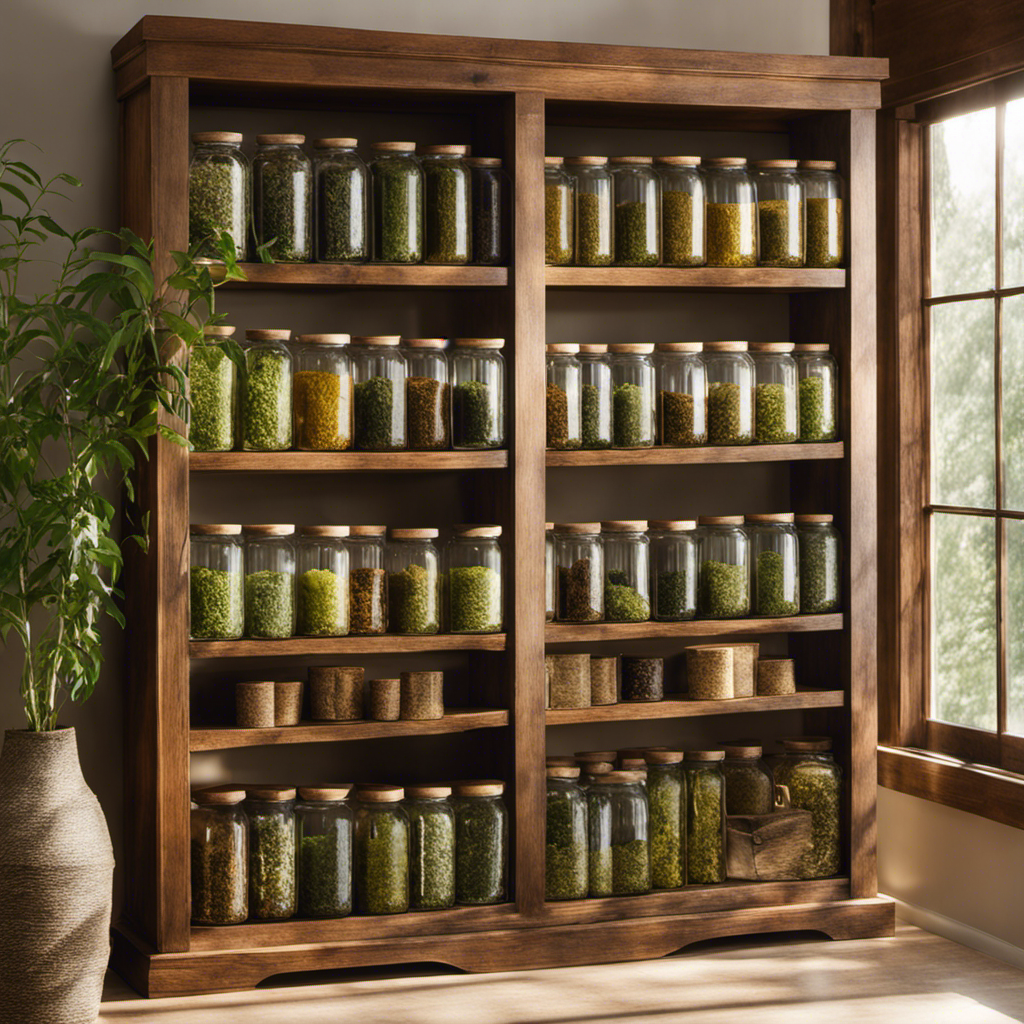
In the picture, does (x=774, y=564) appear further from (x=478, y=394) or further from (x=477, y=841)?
(x=477, y=841)

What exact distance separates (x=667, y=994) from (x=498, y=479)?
1.15m

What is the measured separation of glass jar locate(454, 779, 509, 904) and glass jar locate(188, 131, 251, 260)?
1253 millimetres

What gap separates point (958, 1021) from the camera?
2.82 metres

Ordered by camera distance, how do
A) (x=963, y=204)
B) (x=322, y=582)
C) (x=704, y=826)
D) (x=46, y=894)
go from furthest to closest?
(x=963, y=204), (x=704, y=826), (x=322, y=582), (x=46, y=894)

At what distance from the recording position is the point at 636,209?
331 cm

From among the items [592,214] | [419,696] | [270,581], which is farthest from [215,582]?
[592,214]

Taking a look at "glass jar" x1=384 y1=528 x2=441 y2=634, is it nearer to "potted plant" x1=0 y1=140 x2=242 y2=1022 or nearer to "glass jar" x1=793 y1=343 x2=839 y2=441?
"potted plant" x1=0 y1=140 x2=242 y2=1022

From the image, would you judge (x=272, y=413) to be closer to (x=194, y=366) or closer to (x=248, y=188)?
(x=194, y=366)

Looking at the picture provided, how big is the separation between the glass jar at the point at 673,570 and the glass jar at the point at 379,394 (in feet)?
2.13

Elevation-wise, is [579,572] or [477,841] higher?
[579,572]

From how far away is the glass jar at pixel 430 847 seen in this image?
10.3 feet

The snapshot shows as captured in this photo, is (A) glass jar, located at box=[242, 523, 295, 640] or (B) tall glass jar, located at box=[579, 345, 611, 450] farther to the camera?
(B) tall glass jar, located at box=[579, 345, 611, 450]

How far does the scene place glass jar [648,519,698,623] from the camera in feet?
11.0

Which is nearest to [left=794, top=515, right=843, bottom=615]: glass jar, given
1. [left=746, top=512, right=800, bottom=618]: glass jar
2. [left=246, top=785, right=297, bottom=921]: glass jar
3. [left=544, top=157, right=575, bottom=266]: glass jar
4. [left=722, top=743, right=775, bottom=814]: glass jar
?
[left=746, top=512, right=800, bottom=618]: glass jar
